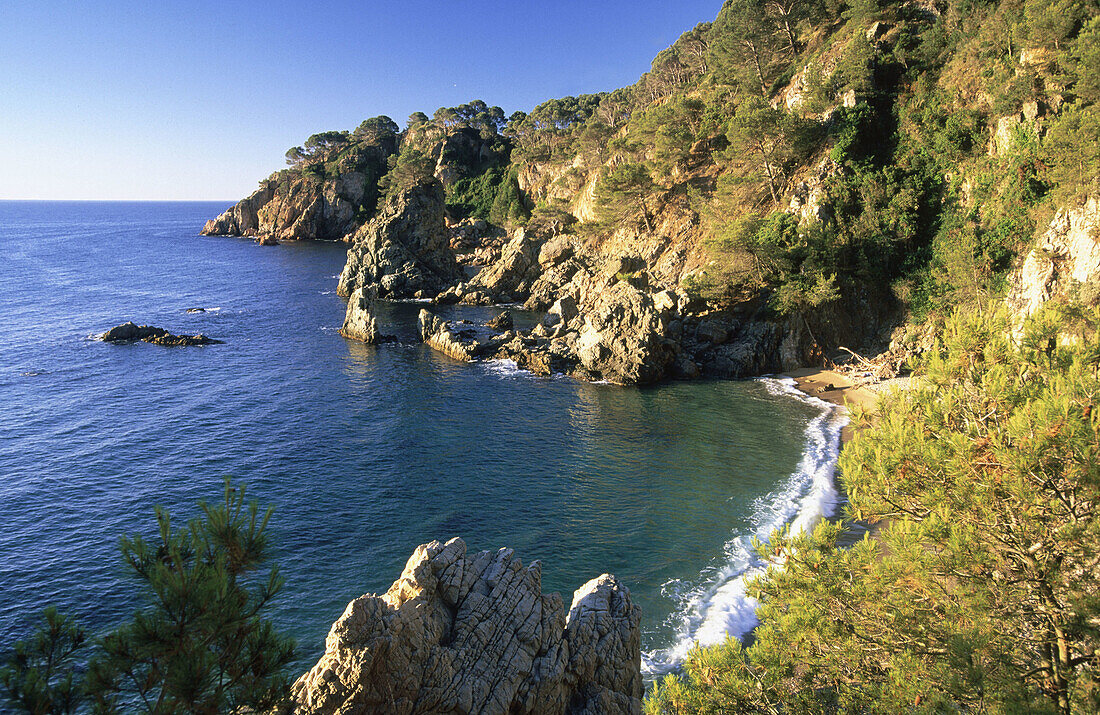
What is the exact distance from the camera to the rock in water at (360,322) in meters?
53.7

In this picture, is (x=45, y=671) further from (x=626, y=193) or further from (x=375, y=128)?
(x=375, y=128)

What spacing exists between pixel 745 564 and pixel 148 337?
182 ft

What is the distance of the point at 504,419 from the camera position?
35.5 m

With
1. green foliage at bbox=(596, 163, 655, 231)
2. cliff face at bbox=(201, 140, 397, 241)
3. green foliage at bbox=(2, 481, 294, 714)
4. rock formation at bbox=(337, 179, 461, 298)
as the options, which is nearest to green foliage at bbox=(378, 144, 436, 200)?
rock formation at bbox=(337, 179, 461, 298)

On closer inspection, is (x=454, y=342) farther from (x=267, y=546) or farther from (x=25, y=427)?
(x=267, y=546)

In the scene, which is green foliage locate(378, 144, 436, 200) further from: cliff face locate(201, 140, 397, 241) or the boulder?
the boulder

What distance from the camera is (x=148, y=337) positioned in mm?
53125

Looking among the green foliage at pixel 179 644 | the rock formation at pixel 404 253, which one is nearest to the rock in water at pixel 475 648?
the green foliage at pixel 179 644

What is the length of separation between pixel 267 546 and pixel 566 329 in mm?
42941

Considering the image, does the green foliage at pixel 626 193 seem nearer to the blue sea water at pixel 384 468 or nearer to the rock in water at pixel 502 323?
the rock in water at pixel 502 323

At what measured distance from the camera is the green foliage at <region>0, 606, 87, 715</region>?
6.45m

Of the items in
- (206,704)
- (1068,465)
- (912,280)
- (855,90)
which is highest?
(855,90)

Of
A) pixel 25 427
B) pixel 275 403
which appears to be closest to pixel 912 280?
pixel 275 403

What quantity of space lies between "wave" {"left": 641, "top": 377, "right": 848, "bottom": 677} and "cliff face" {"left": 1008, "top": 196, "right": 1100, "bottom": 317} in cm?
1293
